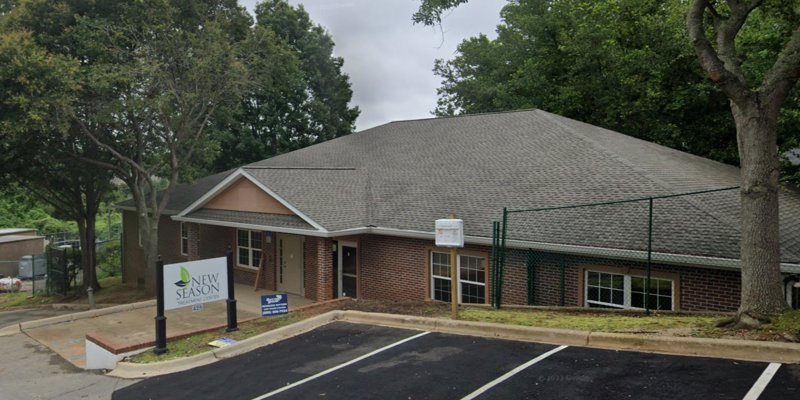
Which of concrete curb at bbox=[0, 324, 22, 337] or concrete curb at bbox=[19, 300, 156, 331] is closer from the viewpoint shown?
concrete curb at bbox=[0, 324, 22, 337]

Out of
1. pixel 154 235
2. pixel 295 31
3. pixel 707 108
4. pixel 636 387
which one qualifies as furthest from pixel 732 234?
pixel 295 31

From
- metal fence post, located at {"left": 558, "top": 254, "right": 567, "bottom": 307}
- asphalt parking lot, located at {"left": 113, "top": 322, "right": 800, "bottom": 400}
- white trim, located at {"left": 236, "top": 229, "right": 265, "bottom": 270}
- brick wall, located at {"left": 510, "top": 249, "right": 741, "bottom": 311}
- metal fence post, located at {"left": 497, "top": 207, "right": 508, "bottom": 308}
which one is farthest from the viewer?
white trim, located at {"left": 236, "top": 229, "right": 265, "bottom": 270}

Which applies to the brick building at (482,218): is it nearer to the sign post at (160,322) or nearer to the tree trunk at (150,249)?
the tree trunk at (150,249)

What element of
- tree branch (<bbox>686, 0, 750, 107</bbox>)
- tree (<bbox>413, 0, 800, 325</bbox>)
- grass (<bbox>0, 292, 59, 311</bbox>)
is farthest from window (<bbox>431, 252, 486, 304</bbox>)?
grass (<bbox>0, 292, 59, 311</bbox>)

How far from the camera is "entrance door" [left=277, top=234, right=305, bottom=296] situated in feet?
61.7

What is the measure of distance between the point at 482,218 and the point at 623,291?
3973 mm

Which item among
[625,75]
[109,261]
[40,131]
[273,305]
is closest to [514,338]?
[273,305]

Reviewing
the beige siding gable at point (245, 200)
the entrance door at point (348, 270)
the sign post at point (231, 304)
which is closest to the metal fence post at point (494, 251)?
the entrance door at point (348, 270)

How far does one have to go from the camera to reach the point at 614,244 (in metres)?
12.0

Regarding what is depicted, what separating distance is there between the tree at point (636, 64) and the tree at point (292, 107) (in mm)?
7262

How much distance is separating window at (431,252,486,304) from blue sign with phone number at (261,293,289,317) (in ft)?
14.1

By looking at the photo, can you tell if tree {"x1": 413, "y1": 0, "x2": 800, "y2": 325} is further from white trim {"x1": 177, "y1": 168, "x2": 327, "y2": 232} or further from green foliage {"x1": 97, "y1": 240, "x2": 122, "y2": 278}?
green foliage {"x1": 97, "y1": 240, "x2": 122, "y2": 278}

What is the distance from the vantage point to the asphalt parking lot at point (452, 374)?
672cm

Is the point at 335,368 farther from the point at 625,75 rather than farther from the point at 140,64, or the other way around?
the point at 625,75
